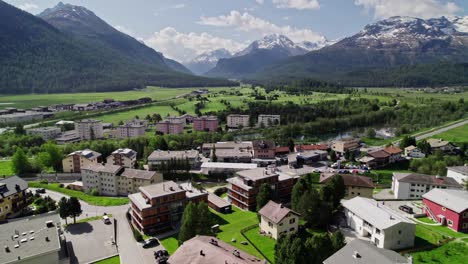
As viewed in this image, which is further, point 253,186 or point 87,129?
point 87,129

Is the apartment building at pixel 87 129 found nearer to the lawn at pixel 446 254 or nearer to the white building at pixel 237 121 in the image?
the white building at pixel 237 121

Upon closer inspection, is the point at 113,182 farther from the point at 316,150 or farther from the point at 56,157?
the point at 316,150

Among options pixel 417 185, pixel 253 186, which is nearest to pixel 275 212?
pixel 253 186

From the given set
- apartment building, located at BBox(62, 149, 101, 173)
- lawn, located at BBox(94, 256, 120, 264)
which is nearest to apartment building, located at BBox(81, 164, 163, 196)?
apartment building, located at BBox(62, 149, 101, 173)

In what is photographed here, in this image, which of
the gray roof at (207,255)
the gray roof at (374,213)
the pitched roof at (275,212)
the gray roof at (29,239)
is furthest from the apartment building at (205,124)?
the gray roof at (207,255)

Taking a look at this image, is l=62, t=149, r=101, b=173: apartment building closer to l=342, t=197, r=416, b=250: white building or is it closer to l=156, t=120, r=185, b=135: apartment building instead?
l=156, t=120, r=185, b=135: apartment building

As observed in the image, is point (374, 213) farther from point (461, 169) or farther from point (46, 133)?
point (46, 133)
